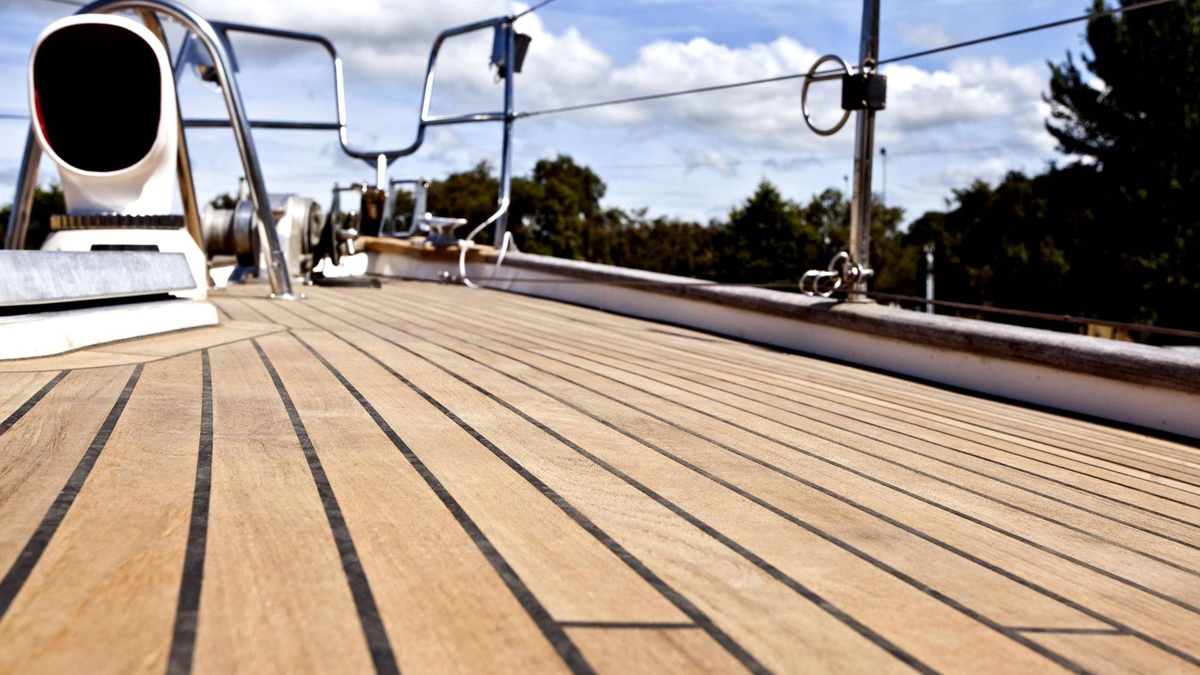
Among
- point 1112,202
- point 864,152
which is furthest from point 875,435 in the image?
point 1112,202

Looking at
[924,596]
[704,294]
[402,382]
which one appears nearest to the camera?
[924,596]

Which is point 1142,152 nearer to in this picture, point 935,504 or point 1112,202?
point 1112,202

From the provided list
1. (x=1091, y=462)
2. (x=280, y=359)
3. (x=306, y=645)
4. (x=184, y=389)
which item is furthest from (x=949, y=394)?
(x=306, y=645)

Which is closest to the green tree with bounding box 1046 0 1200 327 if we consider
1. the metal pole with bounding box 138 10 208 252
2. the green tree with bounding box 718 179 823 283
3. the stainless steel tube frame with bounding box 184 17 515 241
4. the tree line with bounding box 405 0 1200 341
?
the tree line with bounding box 405 0 1200 341

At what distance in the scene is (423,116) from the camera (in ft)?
30.7

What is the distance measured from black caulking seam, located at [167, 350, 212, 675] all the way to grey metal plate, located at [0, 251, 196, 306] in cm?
134

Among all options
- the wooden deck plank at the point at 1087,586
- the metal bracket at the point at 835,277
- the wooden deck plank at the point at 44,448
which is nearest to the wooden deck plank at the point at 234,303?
the wooden deck plank at the point at 44,448

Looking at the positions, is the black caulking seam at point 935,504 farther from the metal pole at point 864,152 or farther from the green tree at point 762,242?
the green tree at point 762,242

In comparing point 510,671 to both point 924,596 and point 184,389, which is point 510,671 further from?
point 184,389

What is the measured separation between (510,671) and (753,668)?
11.0 inches

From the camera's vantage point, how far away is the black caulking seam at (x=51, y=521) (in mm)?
1266

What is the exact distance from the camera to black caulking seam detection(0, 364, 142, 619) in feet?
4.15

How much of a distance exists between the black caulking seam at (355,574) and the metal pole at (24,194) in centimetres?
376

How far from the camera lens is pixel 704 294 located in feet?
18.1
